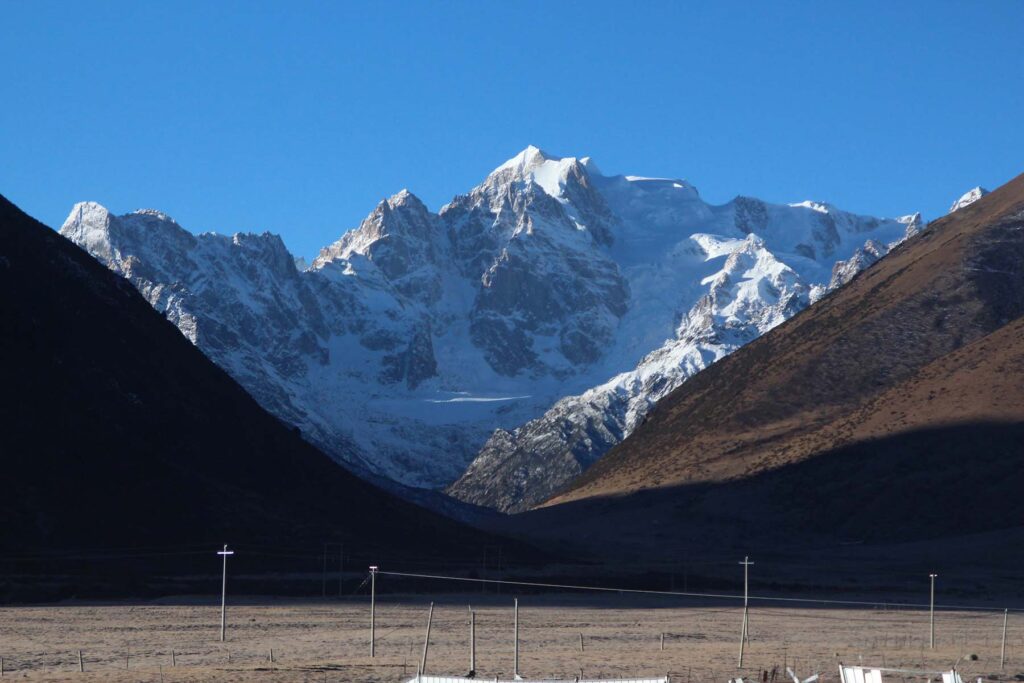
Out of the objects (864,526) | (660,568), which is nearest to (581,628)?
(660,568)

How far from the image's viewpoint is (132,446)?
129125 mm

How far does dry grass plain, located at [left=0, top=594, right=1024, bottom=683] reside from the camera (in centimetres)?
6059

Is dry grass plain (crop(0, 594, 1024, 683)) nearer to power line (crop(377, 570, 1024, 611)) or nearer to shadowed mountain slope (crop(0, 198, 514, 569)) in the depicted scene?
power line (crop(377, 570, 1024, 611))

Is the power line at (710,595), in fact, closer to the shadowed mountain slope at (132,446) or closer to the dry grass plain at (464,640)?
the dry grass plain at (464,640)

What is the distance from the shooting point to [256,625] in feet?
268

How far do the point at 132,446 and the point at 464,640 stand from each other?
59.4m

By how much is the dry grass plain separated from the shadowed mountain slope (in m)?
23.5

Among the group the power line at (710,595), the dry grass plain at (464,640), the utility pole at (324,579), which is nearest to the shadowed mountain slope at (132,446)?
the utility pole at (324,579)

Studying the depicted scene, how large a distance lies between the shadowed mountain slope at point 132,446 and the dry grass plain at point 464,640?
23.5m

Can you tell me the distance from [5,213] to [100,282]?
10216 mm

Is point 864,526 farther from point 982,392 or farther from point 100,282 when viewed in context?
point 100,282

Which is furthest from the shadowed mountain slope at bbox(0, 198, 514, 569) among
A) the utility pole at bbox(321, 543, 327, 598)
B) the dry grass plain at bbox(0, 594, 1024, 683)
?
the dry grass plain at bbox(0, 594, 1024, 683)

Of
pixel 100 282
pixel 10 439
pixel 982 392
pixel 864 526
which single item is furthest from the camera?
pixel 982 392

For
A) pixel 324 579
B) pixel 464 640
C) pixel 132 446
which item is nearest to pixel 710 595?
pixel 324 579
